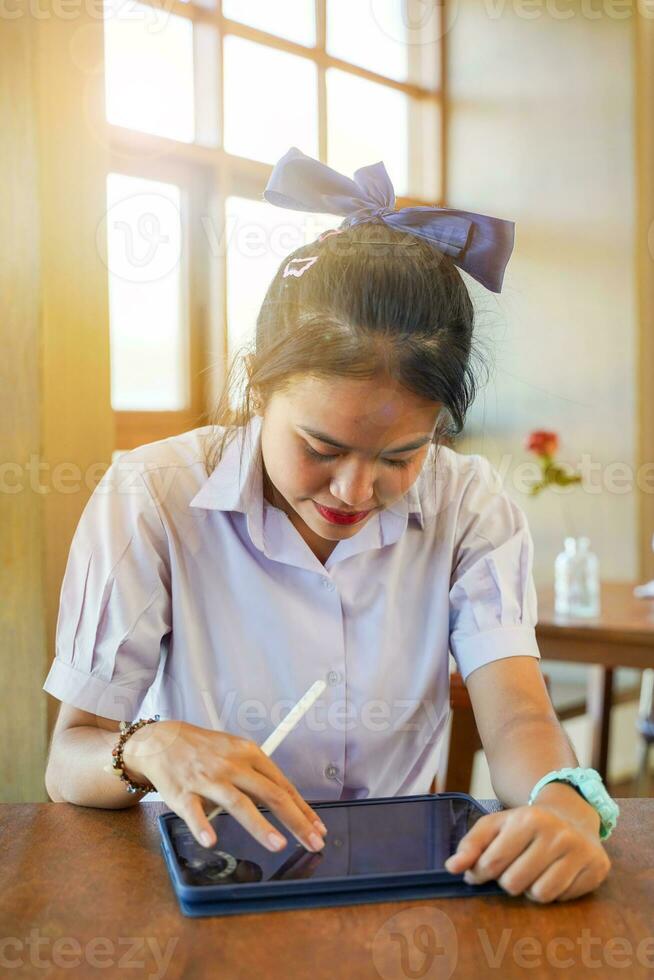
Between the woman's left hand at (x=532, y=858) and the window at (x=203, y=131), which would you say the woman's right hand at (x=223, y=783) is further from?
the window at (x=203, y=131)

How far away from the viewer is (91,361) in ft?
5.65

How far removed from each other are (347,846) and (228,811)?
123 mm

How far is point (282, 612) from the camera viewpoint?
138 centimetres

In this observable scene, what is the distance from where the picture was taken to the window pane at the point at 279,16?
101 inches

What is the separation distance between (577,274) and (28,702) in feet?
10.6

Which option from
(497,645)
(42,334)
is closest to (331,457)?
(497,645)

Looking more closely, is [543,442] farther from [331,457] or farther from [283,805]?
[283,805]

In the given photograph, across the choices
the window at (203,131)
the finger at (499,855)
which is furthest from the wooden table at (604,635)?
the finger at (499,855)

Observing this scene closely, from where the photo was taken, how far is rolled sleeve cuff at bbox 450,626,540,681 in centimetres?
135

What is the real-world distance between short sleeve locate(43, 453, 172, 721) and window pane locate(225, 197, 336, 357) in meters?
0.25

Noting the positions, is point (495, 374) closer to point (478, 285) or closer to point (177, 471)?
point (478, 285)

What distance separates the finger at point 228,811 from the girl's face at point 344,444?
1.17 ft

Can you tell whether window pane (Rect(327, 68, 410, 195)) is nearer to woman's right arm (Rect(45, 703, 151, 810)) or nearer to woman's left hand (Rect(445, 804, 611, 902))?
woman's right arm (Rect(45, 703, 151, 810))

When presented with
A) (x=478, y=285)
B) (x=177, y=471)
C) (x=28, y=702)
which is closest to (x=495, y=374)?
(x=478, y=285)
